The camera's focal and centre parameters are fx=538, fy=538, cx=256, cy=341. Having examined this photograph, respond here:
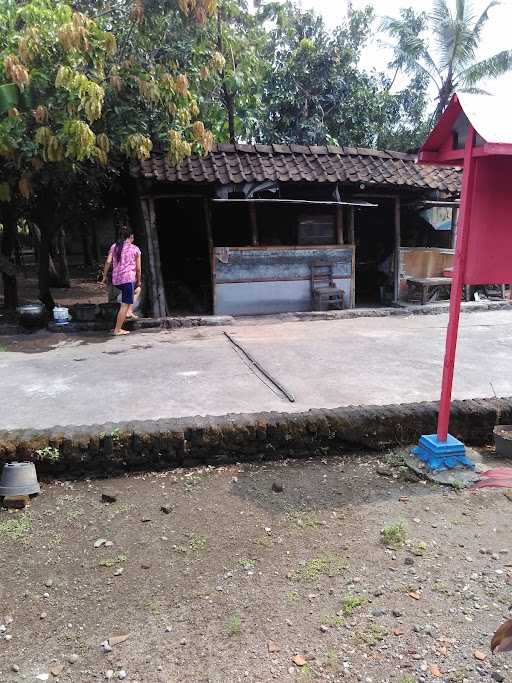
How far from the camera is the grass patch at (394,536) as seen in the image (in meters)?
3.06

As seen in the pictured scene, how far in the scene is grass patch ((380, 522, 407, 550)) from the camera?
10.0ft

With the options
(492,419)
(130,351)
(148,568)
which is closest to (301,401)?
(492,419)

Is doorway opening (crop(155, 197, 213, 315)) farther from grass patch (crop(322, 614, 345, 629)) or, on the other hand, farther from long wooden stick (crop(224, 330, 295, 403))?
grass patch (crop(322, 614, 345, 629))

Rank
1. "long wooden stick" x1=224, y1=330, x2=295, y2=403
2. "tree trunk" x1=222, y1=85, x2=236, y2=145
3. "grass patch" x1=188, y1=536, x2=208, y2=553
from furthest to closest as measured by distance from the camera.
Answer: "tree trunk" x1=222, y1=85, x2=236, y2=145, "long wooden stick" x1=224, y1=330, x2=295, y2=403, "grass patch" x1=188, y1=536, x2=208, y2=553

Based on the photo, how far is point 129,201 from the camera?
35.9 ft

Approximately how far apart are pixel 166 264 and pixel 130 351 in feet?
17.3

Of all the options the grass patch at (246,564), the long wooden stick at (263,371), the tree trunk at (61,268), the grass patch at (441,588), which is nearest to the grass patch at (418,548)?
the grass patch at (441,588)

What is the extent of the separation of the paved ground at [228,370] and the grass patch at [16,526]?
110 cm

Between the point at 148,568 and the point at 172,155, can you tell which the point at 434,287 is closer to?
the point at 172,155

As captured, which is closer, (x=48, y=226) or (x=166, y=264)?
(x=48, y=226)

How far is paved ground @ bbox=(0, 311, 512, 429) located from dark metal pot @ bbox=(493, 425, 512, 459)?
0.80 metres

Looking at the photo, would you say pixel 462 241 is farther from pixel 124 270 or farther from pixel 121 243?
pixel 121 243

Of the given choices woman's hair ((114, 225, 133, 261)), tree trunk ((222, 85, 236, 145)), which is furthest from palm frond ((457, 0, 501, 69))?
woman's hair ((114, 225, 133, 261))

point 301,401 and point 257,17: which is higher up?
point 257,17
